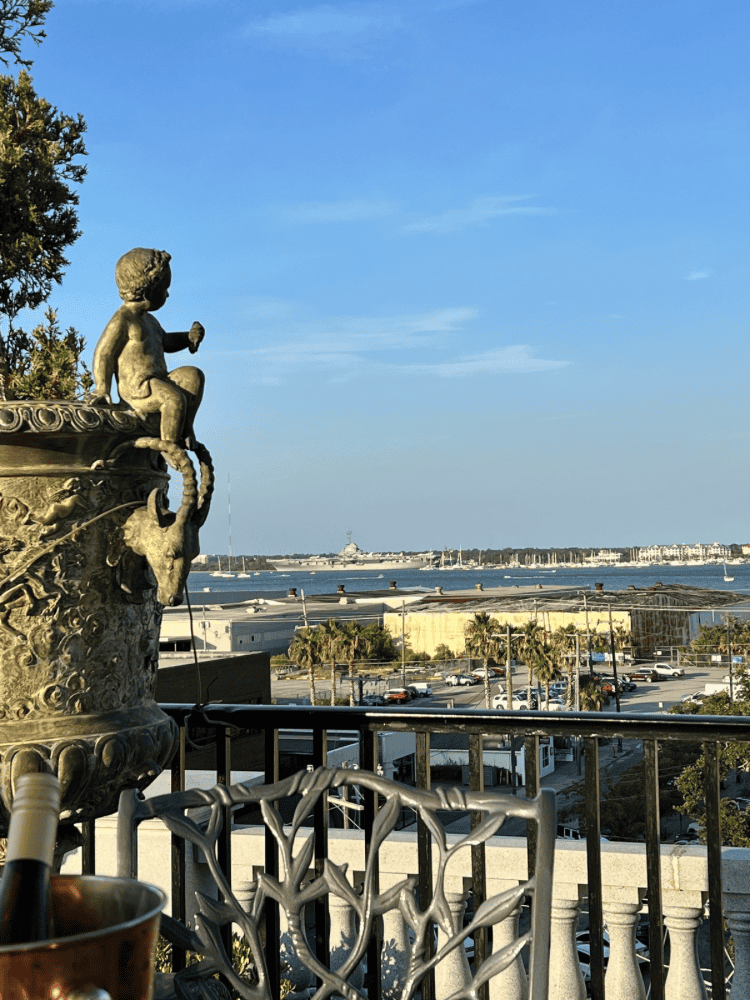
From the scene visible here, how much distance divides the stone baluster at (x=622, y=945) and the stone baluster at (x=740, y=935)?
222 mm

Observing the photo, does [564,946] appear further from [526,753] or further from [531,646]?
[531,646]

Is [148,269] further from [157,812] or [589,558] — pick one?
[589,558]

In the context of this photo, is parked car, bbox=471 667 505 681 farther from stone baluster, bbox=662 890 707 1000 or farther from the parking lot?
stone baluster, bbox=662 890 707 1000

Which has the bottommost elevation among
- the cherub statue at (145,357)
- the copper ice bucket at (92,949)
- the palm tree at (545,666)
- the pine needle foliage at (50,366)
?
the palm tree at (545,666)

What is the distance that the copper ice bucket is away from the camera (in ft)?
2.06

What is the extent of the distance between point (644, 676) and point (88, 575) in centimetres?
5885

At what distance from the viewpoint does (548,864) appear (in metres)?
1.40

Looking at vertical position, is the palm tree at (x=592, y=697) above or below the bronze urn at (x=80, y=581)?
below

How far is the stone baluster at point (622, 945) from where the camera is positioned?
98.1 inches

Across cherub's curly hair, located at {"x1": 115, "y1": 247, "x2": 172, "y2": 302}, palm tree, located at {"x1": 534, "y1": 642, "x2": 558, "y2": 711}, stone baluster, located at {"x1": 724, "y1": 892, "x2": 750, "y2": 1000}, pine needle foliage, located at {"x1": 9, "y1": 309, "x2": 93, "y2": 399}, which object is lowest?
palm tree, located at {"x1": 534, "y1": 642, "x2": 558, "y2": 711}

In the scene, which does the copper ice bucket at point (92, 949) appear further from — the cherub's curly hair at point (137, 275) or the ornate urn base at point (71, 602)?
the cherub's curly hair at point (137, 275)

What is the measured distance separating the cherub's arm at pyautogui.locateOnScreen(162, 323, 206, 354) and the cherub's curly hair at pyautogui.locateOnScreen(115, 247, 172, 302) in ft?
0.37

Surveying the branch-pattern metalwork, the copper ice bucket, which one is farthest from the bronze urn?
the copper ice bucket

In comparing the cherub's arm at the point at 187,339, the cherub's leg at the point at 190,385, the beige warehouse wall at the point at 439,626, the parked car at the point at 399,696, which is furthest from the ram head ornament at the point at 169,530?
the beige warehouse wall at the point at 439,626
